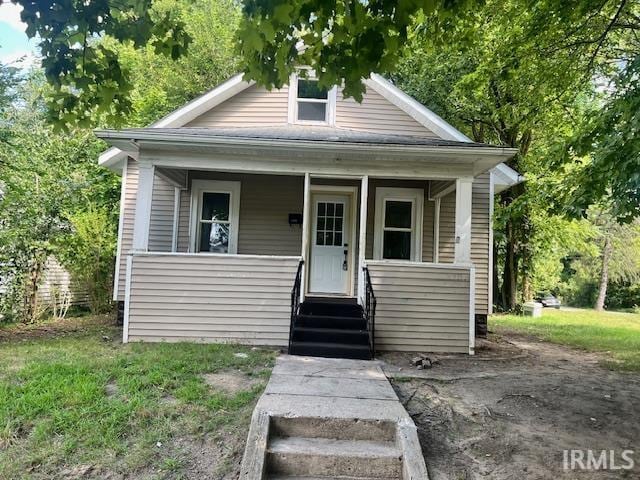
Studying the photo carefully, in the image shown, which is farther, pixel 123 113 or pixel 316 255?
pixel 316 255

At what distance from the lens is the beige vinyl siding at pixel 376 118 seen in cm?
867

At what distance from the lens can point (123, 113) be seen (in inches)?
153

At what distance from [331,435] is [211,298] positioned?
377 cm

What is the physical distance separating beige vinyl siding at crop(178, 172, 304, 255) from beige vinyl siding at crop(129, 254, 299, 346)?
176 centimetres

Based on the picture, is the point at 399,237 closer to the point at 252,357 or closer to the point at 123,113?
the point at 252,357

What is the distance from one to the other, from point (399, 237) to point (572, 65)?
4.12 m

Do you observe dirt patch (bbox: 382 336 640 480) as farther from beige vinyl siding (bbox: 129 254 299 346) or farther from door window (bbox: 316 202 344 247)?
door window (bbox: 316 202 344 247)

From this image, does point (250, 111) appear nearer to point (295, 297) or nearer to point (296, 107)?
point (296, 107)

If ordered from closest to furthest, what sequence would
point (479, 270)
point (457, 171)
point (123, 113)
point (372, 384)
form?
point (123, 113) → point (372, 384) → point (457, 171) → point (479, 270)

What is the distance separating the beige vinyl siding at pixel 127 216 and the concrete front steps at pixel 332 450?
5.86 meters

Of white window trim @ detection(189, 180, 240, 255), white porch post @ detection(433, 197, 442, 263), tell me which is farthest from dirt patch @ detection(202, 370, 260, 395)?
white porch post @ detection(433, 197, 442, 263)

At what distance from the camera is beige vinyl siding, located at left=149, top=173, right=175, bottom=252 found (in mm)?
8391

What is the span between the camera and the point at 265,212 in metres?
8.58

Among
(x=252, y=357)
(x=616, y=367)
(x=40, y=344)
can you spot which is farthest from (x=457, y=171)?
(x=40, y=344)
